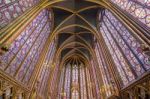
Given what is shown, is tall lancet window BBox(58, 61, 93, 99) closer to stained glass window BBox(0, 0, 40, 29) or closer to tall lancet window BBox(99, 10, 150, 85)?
tall lancet window BBox(99, 10, 150, 85)

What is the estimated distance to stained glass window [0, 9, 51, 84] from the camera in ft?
31.5

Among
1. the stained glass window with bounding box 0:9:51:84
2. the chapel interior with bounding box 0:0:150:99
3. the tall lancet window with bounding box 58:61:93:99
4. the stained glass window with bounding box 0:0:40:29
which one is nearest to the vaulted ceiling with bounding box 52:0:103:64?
the chapel interior with bounding box 0:0:150:99

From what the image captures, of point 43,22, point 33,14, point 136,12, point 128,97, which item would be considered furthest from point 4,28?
point 128,97

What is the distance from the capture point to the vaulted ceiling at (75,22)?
1573cm

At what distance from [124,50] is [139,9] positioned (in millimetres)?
2871

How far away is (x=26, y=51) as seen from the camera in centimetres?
1154

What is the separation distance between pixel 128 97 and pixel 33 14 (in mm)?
7879

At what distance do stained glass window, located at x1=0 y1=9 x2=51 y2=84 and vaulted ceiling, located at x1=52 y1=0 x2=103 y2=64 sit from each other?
1891 millimetres

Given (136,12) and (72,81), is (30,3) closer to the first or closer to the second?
(136,12)

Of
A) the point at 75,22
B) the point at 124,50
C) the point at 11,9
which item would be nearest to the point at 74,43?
the point at 75,22

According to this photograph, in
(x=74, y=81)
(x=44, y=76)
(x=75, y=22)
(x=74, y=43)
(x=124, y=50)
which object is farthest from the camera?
(x=74, y=81)

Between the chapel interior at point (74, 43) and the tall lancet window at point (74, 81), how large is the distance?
0.42 feet

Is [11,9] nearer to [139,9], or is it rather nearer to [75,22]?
[139,9]

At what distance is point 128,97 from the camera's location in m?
10.8
